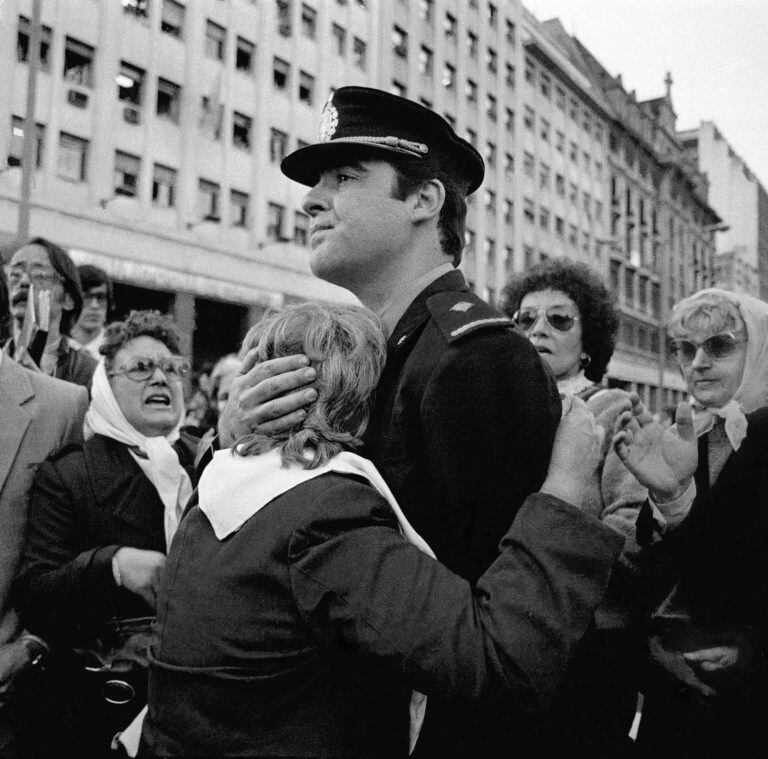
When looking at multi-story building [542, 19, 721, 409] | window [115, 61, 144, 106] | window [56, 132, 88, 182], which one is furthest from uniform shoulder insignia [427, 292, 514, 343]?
multi-story building [542, 19, 721, 409]

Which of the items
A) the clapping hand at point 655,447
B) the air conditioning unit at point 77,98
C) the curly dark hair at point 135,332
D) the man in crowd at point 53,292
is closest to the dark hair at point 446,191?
the clapping hand at point 655,447

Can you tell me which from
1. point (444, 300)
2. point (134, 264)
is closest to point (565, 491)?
point (444, 300)

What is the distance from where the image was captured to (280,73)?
22344 millimetres

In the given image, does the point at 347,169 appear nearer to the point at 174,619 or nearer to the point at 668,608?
the point at 174,619

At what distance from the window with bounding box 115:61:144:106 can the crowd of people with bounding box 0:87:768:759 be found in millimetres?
17397

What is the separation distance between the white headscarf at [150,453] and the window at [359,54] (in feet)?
79.4

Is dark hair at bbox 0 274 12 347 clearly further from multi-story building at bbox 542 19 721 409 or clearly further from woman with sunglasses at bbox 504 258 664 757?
multi-story building at bbox 542 19 721 409

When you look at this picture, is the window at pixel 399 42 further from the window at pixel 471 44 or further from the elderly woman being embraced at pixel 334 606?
the elderly woman being embraced at pixel 334 606

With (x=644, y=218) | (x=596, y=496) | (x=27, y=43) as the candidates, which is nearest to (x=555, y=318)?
(x=596, y=496)

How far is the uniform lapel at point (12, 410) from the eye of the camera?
2.78 metres

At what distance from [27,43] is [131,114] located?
2.83 meters

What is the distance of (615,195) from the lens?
1826 inches

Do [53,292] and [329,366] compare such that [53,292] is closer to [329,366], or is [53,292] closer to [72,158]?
[329,366]

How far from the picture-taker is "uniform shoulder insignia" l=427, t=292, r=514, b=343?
1.61 metres
